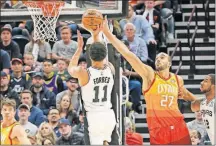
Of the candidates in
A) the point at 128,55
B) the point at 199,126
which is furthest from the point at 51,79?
the point at 199,126

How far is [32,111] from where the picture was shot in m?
15.5

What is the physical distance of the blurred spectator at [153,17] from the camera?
16.4m

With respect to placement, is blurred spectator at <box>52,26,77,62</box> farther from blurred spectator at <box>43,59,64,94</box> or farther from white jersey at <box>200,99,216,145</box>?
white jersey at <box>200,99,216,145</box>

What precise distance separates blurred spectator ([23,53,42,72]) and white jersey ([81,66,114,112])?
4.08ft

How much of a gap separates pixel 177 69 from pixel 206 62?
494 mm

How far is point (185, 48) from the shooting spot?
16.6m

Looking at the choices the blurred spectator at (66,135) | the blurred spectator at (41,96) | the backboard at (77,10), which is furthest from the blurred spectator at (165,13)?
the blurred spectator at (66,135)

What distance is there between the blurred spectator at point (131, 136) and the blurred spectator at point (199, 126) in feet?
1.94

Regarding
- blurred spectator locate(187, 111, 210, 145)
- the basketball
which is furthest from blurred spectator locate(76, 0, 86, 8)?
blurred spectator locate(187, 111, 210, 145)

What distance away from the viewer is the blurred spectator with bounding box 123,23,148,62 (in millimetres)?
15531

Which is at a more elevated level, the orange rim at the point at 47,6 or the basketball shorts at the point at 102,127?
the orange rim at the point at 47,6

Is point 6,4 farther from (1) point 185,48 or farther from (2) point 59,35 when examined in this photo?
(1) point 185,48

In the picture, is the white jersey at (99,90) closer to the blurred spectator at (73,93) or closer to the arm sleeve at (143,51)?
the blurred spectator at (73,93)

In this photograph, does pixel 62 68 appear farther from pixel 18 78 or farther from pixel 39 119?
pixel 39 119
